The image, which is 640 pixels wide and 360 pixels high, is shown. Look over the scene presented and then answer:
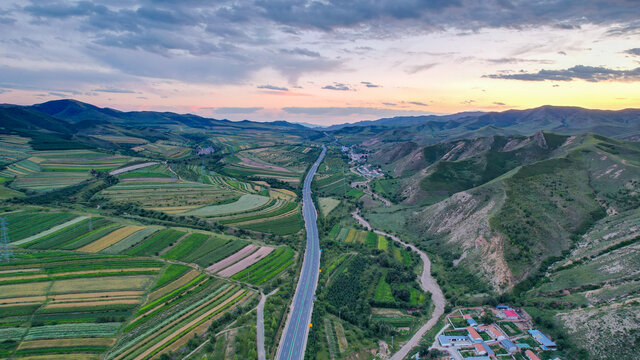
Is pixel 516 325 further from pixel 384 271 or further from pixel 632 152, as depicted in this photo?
pixel 632 152

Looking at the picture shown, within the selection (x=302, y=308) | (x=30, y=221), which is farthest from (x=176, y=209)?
(x=302, y=308)

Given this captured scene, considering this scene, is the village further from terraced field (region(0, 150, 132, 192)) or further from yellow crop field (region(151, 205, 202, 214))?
terraced field (region(0, 150, 132, 192))

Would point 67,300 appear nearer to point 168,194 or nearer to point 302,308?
point 302,308

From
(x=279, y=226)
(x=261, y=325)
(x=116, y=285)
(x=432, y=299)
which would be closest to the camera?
(x=261, y=325)

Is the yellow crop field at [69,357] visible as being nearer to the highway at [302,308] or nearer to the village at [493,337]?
the highway at [302,308]

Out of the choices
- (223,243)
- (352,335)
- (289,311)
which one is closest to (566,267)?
(352,335)

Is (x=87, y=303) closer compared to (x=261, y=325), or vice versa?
(x=261, y=325)

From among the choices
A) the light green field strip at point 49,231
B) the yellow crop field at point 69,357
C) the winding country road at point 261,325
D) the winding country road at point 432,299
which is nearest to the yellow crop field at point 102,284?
the yellow crop field at point 69,357
